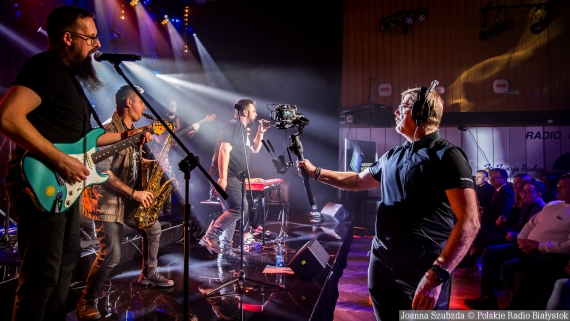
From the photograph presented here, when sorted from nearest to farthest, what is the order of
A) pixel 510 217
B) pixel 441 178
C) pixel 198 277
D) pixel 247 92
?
1. pixel 441 178
2. pixel 198 277
3. pixel 510 217
4. pixel 247 92

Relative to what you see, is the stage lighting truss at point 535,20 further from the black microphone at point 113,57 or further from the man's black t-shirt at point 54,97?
the man's black t-shirt at point 54,97

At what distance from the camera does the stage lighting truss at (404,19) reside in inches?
404

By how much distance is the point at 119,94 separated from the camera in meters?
3.40

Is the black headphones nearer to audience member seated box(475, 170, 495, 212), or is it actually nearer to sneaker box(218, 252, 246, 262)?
sneaker box(218, 252, 246, 262)

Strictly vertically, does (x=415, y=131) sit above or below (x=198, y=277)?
above

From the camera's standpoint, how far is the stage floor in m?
3.06

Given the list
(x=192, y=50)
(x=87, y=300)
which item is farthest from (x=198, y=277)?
(x=192, y=50)

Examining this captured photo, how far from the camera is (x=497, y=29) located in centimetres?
954

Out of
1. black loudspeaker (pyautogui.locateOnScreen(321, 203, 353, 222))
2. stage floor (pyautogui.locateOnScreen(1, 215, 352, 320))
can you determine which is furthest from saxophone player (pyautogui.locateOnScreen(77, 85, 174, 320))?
black loudspeaker (pyautogui.locateOnScreen(321, 203, 353, 222))

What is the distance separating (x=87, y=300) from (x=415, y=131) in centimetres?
277

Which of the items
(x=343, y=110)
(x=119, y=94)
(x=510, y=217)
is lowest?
(x=510, y=217)

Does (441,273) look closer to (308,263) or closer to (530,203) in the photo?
(308,263)

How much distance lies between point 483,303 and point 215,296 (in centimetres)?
290

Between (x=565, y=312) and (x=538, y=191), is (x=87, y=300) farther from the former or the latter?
(x=538, y=191)
